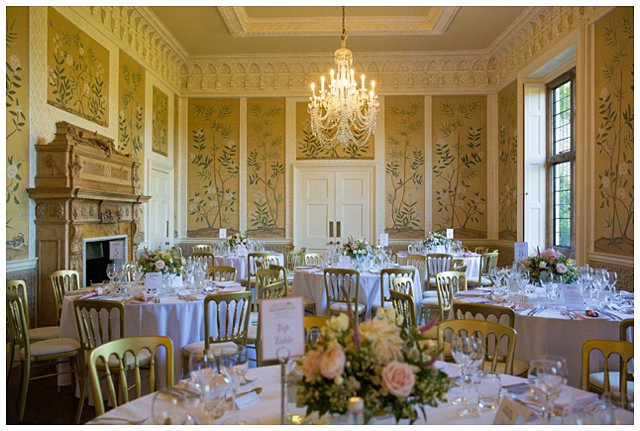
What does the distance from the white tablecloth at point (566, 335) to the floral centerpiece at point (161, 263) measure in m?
3.23

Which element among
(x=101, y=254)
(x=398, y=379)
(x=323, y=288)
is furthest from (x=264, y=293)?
(x=398, y=379)

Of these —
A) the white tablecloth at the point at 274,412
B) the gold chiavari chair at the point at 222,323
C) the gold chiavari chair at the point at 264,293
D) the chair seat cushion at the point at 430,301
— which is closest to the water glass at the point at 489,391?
the white tablecloth at the point at 274,412

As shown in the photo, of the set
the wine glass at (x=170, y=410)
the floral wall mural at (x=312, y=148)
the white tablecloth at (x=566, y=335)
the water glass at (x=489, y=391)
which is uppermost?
the floral wall mural at (x=312, y=148)

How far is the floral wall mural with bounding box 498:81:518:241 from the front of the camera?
9.16 metres

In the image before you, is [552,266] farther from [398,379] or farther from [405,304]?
[398,379]

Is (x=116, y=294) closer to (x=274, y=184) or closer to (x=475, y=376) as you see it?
(x=475, y=376)

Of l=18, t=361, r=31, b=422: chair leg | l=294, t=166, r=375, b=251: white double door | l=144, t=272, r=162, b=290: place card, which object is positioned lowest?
l=18, t=361, r=31, b=422: chair leg

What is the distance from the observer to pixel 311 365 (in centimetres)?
Answer: 148

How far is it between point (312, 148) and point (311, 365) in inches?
364

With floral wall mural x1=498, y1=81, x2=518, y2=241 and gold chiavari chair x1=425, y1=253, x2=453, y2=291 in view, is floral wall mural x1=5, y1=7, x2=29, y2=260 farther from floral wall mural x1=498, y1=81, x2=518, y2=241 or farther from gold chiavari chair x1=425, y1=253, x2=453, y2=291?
floral wall mural x1=498, y1=81, x2=518, y2=241

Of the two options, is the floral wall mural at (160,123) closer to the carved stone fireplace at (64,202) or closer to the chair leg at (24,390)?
the carved stone fireplace at (64,202)

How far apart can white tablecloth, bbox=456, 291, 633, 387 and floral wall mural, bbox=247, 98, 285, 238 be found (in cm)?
741

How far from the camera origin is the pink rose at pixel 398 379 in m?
1.41

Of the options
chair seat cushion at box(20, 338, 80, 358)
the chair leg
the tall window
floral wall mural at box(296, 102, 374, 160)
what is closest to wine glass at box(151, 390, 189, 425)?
the chair leg
